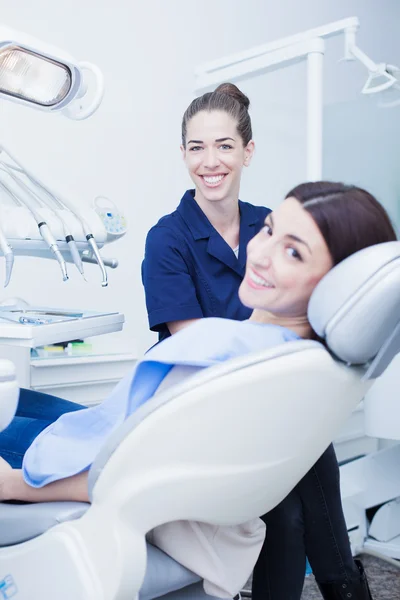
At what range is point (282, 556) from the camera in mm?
1264

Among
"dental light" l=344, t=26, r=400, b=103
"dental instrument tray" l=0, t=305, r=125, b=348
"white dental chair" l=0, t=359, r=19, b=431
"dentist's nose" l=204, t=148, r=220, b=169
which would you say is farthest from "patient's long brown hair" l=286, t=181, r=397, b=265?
"dental light" l=344, t=26, r=400, b=103

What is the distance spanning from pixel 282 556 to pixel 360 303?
2.17 feet

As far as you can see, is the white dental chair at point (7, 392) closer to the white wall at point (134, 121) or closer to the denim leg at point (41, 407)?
the denim leg at point (41, 407)

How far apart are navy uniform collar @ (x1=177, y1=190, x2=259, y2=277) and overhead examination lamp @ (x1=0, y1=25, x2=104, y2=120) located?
27 centimetres

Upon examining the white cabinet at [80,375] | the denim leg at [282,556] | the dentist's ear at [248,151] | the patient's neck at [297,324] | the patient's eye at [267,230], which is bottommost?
the denim leg at [282,556]

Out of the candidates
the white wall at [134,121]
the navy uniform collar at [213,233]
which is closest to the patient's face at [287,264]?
the navy uniform collar at [213,233]

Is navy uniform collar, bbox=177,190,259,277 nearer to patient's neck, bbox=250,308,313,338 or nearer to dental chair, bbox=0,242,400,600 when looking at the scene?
patient's neck, bbox=250,308,313,338

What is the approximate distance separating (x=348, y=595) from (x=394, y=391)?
0.89m

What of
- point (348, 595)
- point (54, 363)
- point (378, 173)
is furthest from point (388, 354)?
point (378, 173)

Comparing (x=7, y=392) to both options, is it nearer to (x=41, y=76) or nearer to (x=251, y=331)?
(x=251, y=331)

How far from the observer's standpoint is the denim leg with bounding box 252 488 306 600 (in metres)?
1.26

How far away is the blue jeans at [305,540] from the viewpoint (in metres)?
1.26

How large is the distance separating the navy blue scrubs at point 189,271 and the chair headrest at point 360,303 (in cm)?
60

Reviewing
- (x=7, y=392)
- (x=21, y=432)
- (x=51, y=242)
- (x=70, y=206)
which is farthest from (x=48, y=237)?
(x=7, y=392)
